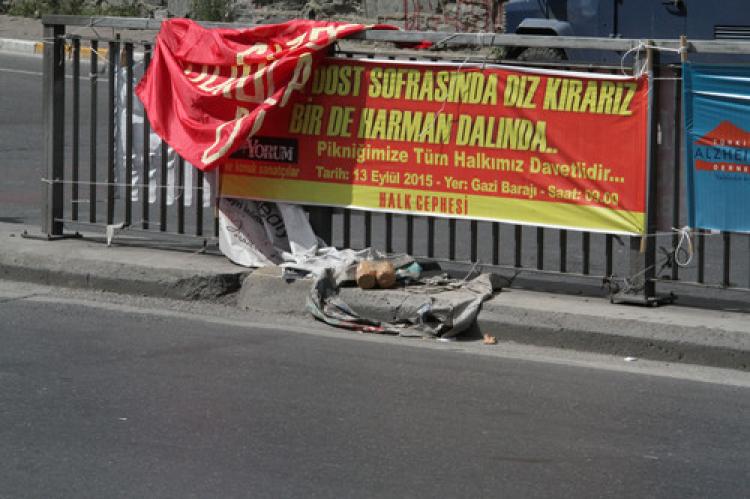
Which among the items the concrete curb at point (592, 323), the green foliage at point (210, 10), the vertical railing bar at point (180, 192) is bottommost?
the concrete curb at point (592, 323)

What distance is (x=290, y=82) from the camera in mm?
9375

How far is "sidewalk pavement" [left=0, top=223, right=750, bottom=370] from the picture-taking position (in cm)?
804

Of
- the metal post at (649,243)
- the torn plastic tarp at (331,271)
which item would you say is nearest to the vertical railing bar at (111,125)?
the torn plastic tarp at (331,271)

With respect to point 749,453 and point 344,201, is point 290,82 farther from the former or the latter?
point 749,453

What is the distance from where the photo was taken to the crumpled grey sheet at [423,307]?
8570 mm

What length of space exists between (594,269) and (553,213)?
1945mm

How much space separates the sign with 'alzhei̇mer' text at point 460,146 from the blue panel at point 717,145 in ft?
0.98

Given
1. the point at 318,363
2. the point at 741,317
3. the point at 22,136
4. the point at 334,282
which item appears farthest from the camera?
the point at 22,136

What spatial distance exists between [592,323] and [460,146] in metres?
1.56

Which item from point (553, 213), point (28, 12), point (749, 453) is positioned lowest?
point (749, 453)

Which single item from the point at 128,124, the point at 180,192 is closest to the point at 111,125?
the point at 128,124

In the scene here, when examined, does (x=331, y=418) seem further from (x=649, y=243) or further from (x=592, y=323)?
(x=649, y=243)

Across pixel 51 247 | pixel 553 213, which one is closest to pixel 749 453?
pixel 553 213

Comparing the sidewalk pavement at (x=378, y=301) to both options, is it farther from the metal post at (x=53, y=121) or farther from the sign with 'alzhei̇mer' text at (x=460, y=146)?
the sign with 'alzhei̇mer' text at (x=460, y=146)
